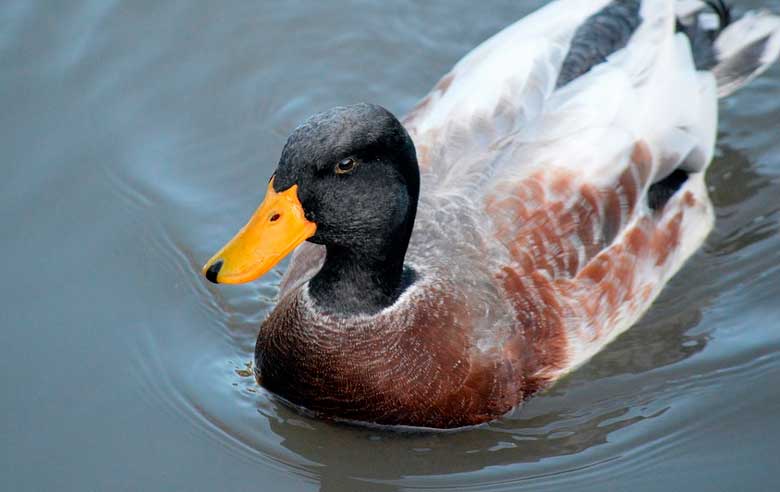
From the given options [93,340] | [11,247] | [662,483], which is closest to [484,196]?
[662,483]

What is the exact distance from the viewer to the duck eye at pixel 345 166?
4.80m

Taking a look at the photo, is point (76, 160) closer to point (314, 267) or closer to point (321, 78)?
point (321, 78)

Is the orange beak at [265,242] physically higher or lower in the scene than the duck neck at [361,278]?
higher

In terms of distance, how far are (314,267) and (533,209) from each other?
1051mm

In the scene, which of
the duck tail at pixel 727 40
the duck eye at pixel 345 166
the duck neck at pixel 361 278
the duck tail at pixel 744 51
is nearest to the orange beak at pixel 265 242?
the duck eye at pixel 345 166

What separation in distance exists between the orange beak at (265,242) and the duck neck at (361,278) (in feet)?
1.13

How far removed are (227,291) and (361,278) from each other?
140cm

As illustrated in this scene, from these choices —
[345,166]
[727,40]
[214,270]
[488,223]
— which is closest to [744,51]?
[727,40]

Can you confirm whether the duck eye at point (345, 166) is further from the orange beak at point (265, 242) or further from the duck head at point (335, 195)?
the orange beak at point (265, 242)

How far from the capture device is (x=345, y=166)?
4824 millimetres

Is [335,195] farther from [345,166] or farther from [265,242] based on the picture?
[265,242]

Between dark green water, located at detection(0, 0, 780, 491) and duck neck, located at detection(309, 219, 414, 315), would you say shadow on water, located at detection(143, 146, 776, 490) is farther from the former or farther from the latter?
duck neck, located at detection(309, 219, 414, 315)

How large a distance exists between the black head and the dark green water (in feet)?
3.45

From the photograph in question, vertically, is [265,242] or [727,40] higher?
[265,242]
